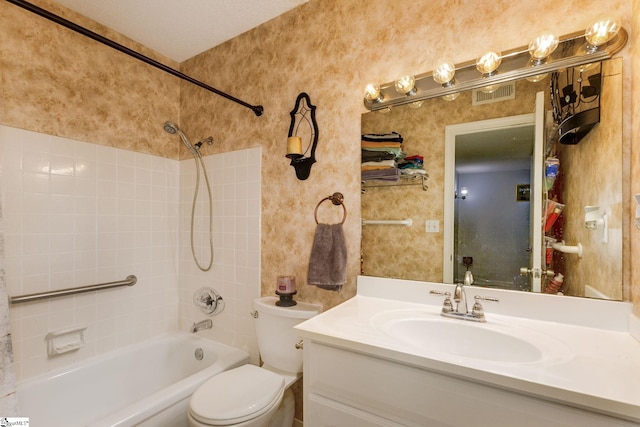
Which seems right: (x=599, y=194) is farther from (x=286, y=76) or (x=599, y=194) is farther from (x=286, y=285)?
(x=286, y=76)

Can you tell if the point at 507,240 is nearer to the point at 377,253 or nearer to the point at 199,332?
the point at 377,253

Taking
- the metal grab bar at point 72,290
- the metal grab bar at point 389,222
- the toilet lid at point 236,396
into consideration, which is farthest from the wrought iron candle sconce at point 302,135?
the metal grab bar at point 72,290

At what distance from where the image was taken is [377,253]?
1.44 metres

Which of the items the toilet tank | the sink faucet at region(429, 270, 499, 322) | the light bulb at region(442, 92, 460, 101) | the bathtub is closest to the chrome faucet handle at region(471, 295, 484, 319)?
the sink faucet at region(429, 270, 499, 322)

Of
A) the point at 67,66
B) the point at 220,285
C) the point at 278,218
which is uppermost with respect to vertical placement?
the point at 67,66

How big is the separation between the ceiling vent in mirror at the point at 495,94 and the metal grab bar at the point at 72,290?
2258mm

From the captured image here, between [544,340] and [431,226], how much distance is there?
57 cm

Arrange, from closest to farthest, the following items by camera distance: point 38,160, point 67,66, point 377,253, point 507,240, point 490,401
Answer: point 490,401 → point 507,240 → point 377,253 → point 38,160 → point 67,66

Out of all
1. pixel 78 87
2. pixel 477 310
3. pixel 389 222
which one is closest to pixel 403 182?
pixel 389 222

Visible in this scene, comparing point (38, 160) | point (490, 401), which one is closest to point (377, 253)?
point (490, 401)

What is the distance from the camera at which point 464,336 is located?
107 cm

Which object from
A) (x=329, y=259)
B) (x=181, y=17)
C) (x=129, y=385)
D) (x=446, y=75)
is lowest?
(x=129, y=385)

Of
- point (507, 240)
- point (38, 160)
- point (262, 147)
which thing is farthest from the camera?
point (262, 147)

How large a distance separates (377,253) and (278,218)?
25.7 inches
